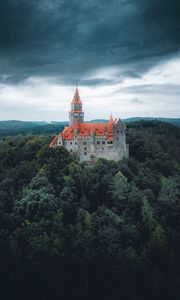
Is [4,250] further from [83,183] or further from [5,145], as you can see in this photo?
[5,145]

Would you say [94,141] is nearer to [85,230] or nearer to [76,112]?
[76,112]

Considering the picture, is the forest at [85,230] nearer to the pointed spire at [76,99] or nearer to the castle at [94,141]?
the castle at [94,141]

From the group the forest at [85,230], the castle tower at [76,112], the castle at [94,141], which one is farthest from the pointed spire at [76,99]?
the forest at [85,230]

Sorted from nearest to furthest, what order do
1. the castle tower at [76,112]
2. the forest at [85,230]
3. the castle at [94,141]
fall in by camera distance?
the forest at [85,230]
the castle at [94,141]
the castle tower at [76,112]

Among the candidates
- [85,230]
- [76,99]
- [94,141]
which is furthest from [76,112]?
[85,230]

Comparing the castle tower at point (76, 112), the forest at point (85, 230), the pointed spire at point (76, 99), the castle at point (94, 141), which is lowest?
the forest at point (85, 230)
